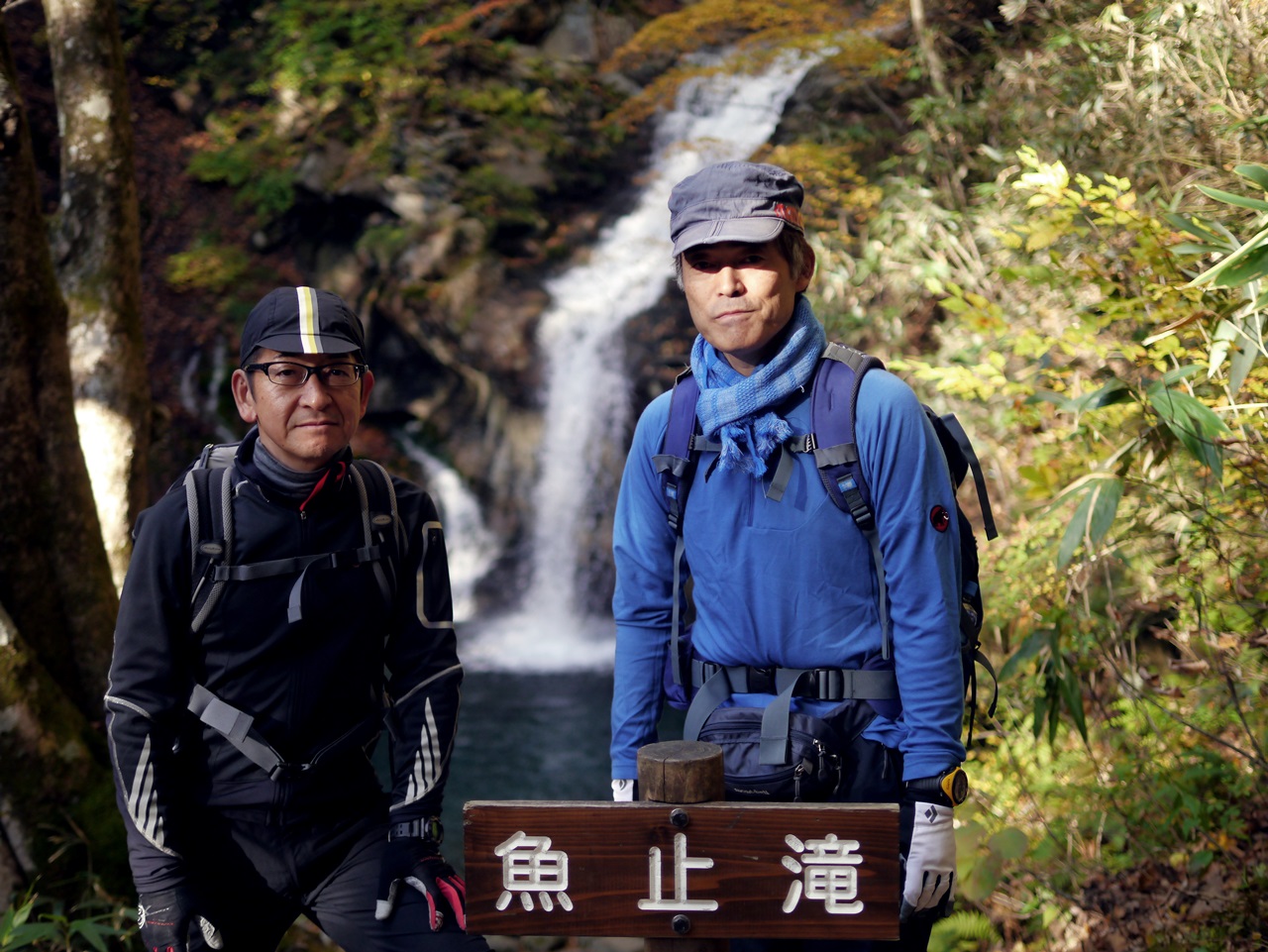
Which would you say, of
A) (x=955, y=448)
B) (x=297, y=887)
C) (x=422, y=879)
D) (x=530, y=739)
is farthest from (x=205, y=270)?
(x=955, y=448)

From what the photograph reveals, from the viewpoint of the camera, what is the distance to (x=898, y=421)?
83.9 inches

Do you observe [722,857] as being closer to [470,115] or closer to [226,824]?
[226,824]

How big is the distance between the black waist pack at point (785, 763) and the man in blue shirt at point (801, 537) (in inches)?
2.0

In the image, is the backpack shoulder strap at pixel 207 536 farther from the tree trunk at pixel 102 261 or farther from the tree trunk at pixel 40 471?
the tree trunk at pixel 102 261

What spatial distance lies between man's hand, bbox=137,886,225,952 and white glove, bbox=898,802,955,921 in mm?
1439

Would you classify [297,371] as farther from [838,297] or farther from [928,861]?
[838,297]

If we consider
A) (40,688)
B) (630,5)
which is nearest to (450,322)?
(630,5)

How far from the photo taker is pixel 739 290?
2.19 m

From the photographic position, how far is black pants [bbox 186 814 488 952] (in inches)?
93.7

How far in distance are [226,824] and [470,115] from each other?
1260 cm

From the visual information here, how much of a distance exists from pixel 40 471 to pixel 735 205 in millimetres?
3028

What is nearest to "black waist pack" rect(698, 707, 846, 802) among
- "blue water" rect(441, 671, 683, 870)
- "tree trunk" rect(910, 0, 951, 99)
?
"blue water" rect(441, 671, 683, 870)

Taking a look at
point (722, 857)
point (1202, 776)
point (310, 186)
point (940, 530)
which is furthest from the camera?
point (310, 186)

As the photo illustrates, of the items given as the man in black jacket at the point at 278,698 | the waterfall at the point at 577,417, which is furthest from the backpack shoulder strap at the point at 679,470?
the waterfall at the point at 577,417
